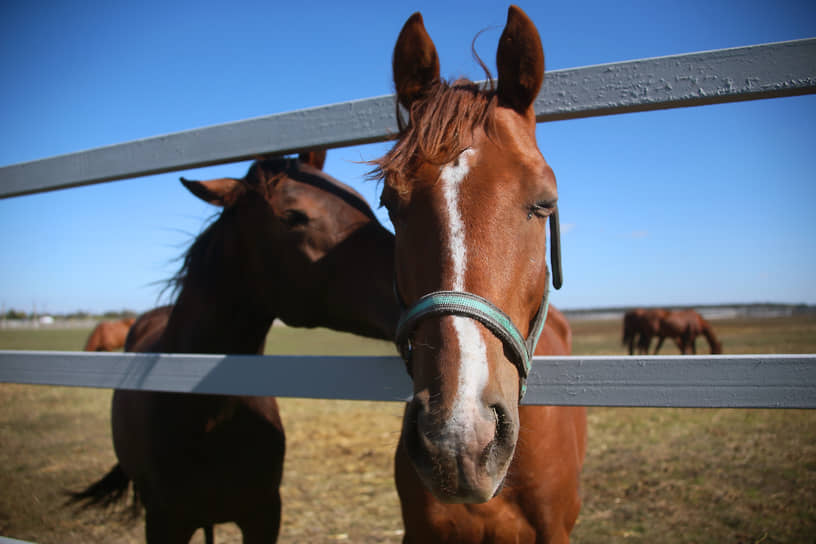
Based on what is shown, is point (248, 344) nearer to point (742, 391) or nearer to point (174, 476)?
point (174, 476)

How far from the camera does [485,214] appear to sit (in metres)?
1.09

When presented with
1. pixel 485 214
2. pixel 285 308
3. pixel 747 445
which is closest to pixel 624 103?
pixel 485 214

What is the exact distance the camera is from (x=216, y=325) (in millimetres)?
2146

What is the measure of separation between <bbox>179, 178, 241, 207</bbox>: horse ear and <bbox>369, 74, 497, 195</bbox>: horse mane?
3.54 ft

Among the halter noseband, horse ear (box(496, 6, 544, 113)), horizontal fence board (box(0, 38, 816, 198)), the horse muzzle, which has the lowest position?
the horse muzzle

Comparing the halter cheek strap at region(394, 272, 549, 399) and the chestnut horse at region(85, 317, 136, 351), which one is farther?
the chestnut horse at region(85, 317, 136, 351)

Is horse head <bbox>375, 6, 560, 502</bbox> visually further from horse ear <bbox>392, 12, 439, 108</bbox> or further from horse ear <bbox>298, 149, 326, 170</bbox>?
horse ear <bbox>298, 149, 326, 170</bbox>

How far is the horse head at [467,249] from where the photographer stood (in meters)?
0.88

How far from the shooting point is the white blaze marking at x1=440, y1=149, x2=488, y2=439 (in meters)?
0.86

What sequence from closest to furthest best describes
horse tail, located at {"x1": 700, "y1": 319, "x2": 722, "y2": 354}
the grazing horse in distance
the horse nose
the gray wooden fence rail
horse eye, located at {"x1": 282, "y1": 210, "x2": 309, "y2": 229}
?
the horse nose → the gray wooden fence rail → horse eye, located at {"x1": 282, "y1": 210, "x2": 309, "y2": 229} → the grazing horse in distance → horse tail, located at {"x1": 700, "y1": 319, "x2": 722, "y2": 354}

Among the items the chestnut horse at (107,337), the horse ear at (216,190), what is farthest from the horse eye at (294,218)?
the chestnut horse at (107,337)

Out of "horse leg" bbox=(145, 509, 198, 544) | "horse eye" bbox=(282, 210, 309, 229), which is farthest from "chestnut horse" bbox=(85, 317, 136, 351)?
"horse eye" bbox=(282, 210, 309, 229)

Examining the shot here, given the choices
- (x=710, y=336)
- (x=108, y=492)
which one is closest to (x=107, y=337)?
(x=108, y=492)

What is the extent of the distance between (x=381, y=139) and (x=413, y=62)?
0.26 metres
